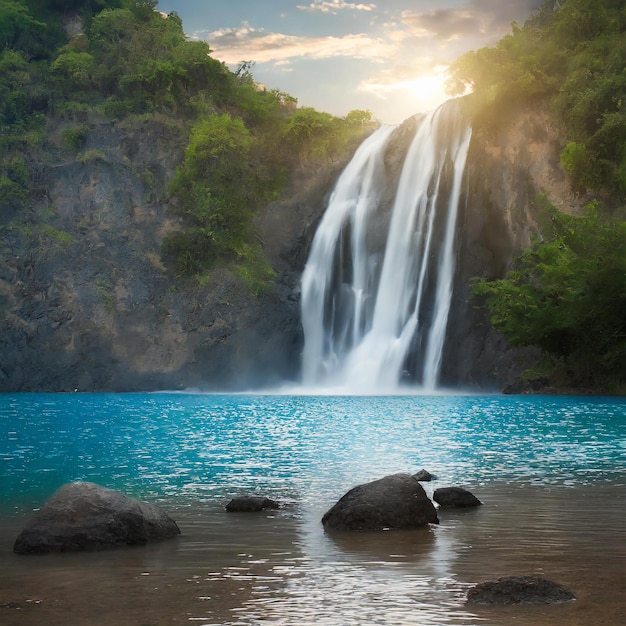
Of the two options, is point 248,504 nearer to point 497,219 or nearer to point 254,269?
point 497,219

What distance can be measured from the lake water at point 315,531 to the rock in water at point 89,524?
0.21 metres

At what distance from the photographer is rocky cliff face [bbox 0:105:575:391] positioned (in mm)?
51312

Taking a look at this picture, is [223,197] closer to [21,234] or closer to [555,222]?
[21,234]

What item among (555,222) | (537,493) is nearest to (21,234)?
(555,222)

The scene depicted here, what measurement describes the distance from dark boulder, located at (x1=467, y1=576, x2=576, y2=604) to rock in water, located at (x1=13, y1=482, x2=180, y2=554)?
345 cm

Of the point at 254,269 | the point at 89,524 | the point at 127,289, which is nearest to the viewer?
the point at 89,524

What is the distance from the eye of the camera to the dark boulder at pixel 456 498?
10594 mm

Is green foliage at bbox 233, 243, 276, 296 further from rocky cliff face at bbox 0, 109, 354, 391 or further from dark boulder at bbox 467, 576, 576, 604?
dark boulder at bbox 467, 576, 576, 604

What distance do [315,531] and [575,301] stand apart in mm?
31192

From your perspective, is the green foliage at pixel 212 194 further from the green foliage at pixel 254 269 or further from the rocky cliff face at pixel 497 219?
the rocky cliff face at pixel 497 219

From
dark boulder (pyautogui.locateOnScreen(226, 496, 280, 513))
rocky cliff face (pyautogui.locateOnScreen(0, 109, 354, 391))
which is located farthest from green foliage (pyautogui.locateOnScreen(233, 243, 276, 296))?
dark boulder (pyautogui.locateOnScreen(226, 496, 280, 513))

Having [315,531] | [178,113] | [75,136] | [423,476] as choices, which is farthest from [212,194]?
[315,531]

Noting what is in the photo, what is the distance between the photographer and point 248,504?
1030cm

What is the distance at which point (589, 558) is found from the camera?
7.29m
